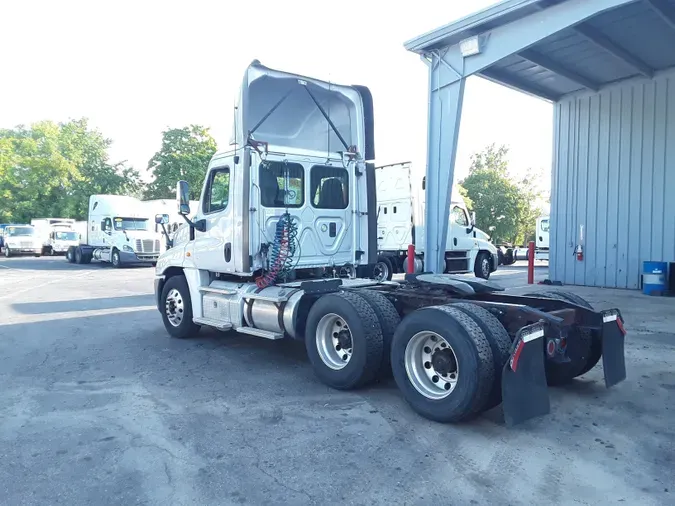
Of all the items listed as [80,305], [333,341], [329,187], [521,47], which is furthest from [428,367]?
[80,305]

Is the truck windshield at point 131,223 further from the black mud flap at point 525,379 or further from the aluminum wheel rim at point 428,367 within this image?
the black mud flap at point 525,379

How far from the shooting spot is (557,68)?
13.9 meters

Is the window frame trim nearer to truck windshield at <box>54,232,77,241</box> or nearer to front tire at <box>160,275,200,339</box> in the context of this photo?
front tire at <box>160,275,200,339</box>

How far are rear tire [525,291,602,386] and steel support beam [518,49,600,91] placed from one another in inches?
364

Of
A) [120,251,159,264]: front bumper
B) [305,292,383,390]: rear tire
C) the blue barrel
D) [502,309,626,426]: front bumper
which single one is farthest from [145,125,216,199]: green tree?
[502,309,626,426]: front bumper

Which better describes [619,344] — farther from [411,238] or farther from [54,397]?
[411,238]

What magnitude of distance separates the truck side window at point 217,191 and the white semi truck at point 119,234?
59.1 ft

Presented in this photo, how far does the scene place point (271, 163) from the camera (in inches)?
282

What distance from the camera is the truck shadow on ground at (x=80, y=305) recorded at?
1127 centimetres

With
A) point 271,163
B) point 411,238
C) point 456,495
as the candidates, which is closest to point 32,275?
point 411,238

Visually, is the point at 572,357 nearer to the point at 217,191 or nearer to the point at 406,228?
the point at 217,191

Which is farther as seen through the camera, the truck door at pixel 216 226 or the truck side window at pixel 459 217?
the truck side window at pixel 459 217

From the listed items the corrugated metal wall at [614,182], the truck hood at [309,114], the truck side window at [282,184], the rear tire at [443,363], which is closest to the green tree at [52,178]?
the corrugated metal wall at [614,182]

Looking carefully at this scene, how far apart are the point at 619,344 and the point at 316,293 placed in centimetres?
316
